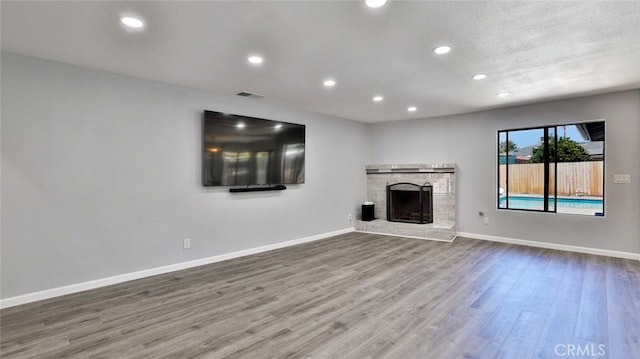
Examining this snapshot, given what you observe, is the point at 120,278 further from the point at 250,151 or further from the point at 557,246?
the point at 557,246

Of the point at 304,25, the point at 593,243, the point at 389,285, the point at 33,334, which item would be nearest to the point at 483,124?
the point at 593,243

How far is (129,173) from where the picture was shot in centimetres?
379

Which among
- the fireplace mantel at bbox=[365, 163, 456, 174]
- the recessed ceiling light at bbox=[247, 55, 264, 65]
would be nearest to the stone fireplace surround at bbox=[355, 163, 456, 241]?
the fireplace mantel at bbox=[365, 163, 456, 174]

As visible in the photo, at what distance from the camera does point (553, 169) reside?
17.4 ft

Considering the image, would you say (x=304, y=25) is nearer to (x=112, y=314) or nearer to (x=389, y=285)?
(x=389, y=285)

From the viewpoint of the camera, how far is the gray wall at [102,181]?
10.2 feet

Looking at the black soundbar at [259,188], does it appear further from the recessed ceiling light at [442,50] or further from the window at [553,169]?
the window at [553,169]

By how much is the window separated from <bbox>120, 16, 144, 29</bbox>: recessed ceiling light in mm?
5861

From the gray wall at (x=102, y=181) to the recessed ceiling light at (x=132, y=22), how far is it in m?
1.47

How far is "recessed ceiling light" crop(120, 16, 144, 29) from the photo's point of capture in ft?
7.93

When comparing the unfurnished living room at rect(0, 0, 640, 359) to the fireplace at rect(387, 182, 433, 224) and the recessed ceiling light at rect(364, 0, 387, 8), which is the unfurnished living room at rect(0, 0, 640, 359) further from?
the fireplace at rect(387, 182, 433, 224)

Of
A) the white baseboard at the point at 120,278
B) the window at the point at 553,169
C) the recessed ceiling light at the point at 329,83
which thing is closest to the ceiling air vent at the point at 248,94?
the recessed ceiling light at the point at 329,83

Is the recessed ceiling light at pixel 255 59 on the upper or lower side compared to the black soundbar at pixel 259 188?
upper

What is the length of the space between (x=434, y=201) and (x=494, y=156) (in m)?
1.42
